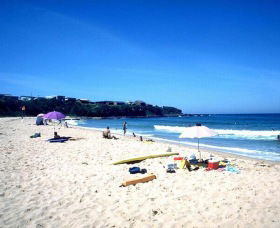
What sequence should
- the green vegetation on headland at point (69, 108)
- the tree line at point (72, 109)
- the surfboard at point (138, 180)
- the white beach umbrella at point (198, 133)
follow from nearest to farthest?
the surfboard at point (138, 180), the white beach umbrella at point (198, 133), the tree line at point (72, 109), the green vegetation on headland at point (69, 108)

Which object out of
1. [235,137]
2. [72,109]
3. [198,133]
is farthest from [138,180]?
[72,109]

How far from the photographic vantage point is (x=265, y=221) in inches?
185

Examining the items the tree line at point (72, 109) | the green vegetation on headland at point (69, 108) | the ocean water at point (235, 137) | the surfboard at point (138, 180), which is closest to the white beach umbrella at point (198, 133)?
the surfboard at point (138, 180)

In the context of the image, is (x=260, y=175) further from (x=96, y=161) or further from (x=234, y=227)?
(x=96, y=161)

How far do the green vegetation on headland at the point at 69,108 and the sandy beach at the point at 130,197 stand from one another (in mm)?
83846

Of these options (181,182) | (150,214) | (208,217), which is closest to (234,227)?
(208,217)

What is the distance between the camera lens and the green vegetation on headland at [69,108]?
283 feet

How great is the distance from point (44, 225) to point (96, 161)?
553cm

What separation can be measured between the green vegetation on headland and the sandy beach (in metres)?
83.8

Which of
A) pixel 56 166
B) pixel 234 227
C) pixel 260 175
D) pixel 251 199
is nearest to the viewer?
pixel 234 227

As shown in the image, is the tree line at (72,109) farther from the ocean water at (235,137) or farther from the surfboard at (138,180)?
the surfboard at (138,180)

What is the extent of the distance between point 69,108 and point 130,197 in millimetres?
109243

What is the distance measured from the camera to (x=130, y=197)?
235 inches

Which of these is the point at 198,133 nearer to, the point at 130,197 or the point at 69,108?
the point at 130,197
